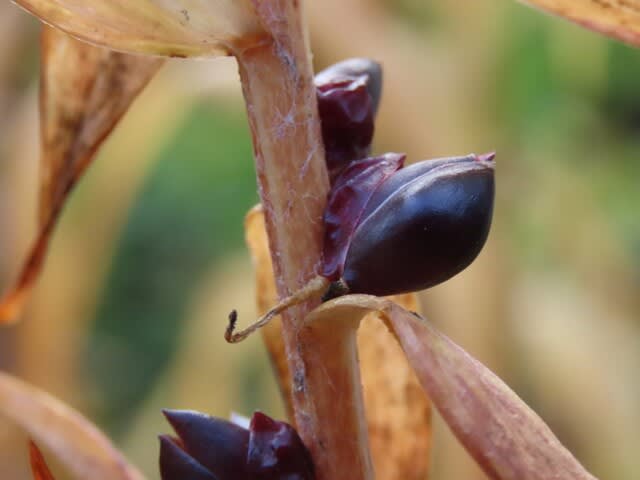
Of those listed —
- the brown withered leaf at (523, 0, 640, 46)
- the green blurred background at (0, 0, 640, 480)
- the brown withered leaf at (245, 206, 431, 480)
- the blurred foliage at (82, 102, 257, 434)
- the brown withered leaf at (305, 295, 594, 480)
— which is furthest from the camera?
the blurred foliage at (82, 102, 257, 434)

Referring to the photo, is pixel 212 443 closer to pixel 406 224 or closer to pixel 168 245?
pixel 406 224

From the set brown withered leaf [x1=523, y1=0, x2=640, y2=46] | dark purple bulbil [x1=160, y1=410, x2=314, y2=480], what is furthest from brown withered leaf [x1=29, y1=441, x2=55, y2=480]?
brown withered leaf [x1=523, y1=0, x2=640, y2=46]

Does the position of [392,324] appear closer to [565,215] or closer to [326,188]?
[326,188]

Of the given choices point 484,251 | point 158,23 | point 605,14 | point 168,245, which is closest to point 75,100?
point 158,23

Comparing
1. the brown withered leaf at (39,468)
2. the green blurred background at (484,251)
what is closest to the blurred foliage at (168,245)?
the green blurred background at (484,251)

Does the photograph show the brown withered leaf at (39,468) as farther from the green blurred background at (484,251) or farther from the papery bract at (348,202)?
the green blurred background at (484,251)

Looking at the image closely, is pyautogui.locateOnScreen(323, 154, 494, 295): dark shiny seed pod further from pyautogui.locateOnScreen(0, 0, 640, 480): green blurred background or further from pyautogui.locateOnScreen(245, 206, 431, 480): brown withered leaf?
pyautogui.locateOnScreen(0, 0, 640, 480): green blurred background

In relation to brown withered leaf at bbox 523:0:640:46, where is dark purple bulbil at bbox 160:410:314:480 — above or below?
below

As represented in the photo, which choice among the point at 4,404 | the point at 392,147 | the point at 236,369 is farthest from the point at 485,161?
the point at 236,369
